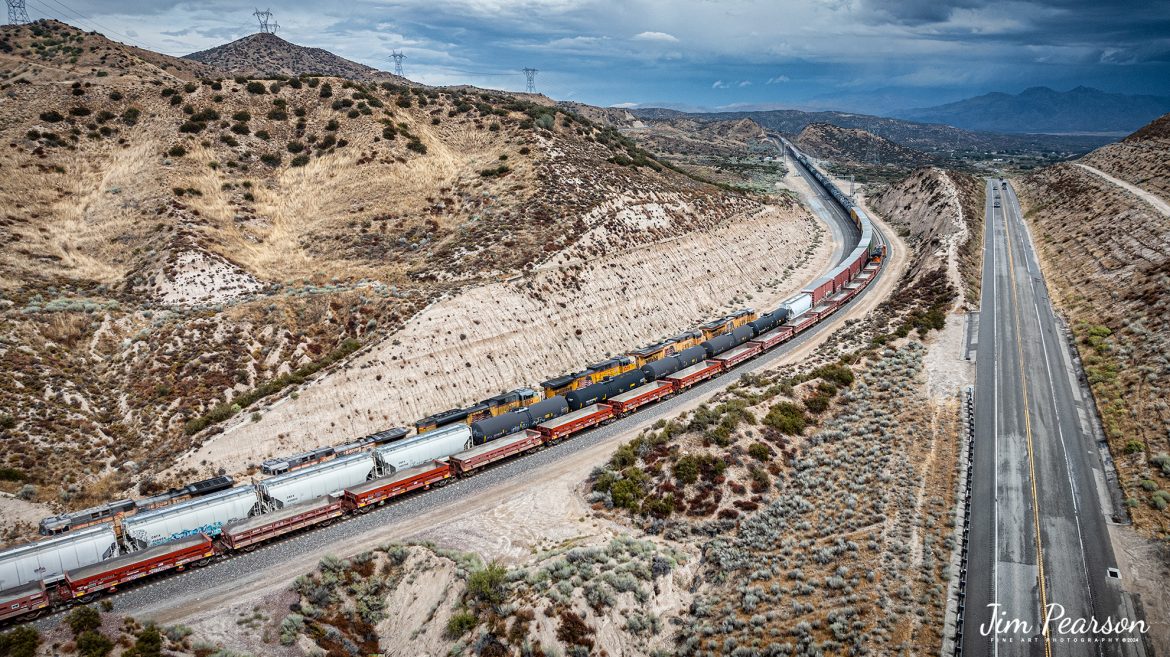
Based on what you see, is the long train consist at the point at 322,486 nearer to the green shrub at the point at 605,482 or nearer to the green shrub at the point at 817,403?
the green shrub at the point at 605,482

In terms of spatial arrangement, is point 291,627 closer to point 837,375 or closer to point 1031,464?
point 837,375

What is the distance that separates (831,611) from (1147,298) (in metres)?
51.7

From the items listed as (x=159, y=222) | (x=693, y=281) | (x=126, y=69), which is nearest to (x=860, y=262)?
(x=693, y=281)

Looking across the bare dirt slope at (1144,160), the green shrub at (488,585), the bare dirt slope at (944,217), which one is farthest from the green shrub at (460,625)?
the bare dirt slope at (1144,160)

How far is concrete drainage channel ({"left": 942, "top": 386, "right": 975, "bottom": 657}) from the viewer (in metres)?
23.6

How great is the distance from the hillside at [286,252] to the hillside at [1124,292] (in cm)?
3484

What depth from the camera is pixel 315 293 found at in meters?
58.1

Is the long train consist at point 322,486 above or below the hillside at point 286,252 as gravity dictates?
below

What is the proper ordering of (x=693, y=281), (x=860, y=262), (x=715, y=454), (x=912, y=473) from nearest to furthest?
(x=912, y=473), (x=715, y=454), (x=693, y=281), (x=860, y=262)

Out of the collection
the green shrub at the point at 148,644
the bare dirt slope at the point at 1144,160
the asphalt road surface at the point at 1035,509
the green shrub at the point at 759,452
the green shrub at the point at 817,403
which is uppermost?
the bare dirt slope at the point at 1144,160

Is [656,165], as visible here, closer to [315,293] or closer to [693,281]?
[693,281]

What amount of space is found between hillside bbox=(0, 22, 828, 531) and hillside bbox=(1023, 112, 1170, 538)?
34.8 m

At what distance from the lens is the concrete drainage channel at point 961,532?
23625 mm

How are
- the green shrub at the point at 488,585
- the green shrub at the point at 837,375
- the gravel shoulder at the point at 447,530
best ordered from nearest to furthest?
the green shrub at the point at 488,585
the gravel shoulder at the point at 447,530
the green shrub at the point at 837,375
